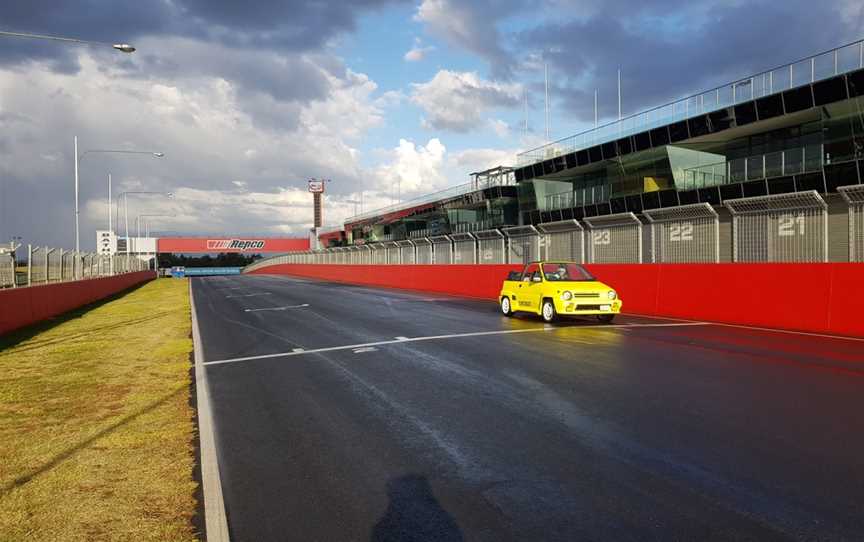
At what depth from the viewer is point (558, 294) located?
556 inches

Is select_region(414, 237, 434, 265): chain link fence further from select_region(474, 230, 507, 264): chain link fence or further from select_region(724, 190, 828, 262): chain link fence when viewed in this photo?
select_region(724, 190, 828, 262): chain link fence

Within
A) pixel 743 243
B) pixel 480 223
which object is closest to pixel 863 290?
pixel 743 243

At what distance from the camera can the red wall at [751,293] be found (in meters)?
12.1

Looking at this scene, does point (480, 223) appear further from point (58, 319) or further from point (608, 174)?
point (58, 319)

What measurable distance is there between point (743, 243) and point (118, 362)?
18.4 meters

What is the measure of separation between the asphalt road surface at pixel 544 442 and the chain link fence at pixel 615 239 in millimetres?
11571

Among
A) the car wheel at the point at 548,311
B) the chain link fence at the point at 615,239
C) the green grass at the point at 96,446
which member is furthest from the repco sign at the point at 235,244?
the car wheel at the point at 548,311

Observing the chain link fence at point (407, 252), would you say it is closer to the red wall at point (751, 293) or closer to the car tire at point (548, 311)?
the red wall at point (751, 293)

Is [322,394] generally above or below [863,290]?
below

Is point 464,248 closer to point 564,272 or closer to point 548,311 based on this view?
point 564,272

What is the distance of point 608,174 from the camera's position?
123 ft

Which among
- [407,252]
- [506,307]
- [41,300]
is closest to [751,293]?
[506,307]

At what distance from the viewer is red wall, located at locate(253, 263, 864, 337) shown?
1215 centimetres

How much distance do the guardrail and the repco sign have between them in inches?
3229
